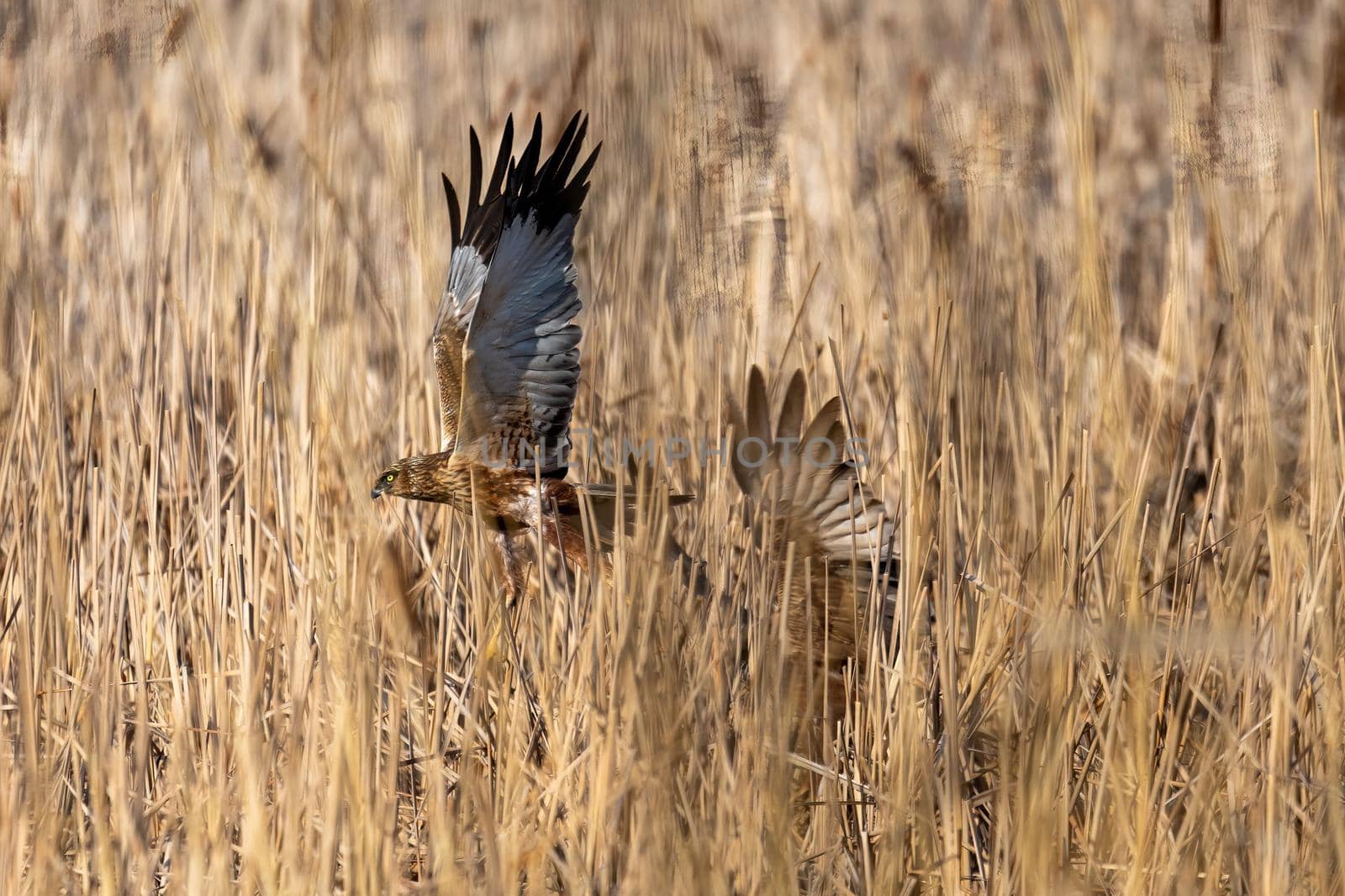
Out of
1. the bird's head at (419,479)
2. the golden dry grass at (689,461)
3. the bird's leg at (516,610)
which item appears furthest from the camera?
the bird's head at (419,479)

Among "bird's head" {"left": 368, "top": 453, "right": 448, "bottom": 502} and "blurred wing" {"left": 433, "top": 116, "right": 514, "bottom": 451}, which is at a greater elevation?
"blurred wing" {"left": 433, "top": 116, "right": 514, "bottom": 451}

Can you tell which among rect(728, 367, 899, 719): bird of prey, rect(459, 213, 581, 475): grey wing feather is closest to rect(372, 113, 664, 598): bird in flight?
rect(459, 213, 581, 475): grey wing feather

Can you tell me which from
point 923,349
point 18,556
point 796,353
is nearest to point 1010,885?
point 923,349

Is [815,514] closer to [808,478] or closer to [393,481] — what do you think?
[808,478]

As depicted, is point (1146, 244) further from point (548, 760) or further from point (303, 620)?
point (303, 620)

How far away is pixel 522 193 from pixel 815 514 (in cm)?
71

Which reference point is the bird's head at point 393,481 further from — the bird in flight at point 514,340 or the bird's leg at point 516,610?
the bird's leg at point 516,610

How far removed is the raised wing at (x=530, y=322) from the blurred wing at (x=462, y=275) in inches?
0.6

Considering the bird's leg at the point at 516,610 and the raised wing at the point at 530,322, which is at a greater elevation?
the raised wing at the point at 530,322

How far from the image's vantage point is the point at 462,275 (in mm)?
1902

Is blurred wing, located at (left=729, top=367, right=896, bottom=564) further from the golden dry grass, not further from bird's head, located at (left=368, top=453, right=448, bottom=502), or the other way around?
bird's head, located at (left=368, top=453, right=448, bottom=502)

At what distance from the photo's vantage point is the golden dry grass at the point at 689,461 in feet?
3.72

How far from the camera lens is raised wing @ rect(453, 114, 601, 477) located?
187cm

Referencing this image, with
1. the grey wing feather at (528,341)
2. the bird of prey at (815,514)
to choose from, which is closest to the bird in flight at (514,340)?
the grey wing feather at (528,341)
